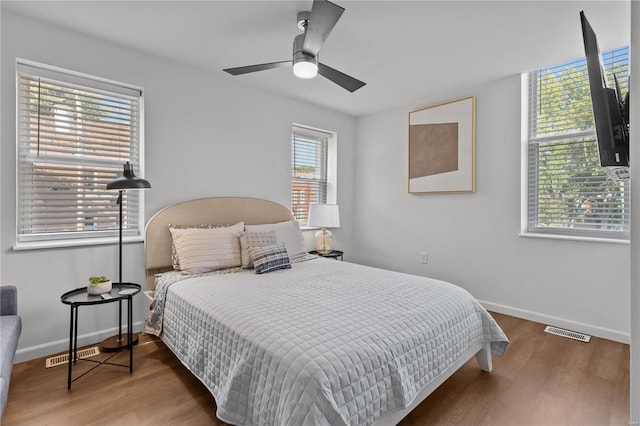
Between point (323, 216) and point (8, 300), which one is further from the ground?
point (323, 216)

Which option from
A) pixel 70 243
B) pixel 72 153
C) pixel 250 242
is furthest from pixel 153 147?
pixel 250 242

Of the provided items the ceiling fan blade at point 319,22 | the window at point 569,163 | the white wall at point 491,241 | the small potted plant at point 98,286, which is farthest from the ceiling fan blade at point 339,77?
the small potted plant at point 98,286

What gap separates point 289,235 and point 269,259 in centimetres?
58

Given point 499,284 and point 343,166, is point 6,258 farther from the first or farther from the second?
point 499,284

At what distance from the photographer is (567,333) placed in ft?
9.59

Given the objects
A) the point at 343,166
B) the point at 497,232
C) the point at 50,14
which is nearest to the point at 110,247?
the point at 50,14

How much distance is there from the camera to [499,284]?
3451 millimetres

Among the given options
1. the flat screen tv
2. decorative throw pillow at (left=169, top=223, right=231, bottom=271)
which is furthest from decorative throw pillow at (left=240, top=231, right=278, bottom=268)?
the flat screen tv

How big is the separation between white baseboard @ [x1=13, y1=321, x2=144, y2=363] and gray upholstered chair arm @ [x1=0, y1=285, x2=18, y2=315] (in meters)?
0.49

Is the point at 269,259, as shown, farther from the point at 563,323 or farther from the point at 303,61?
the point at 563,323

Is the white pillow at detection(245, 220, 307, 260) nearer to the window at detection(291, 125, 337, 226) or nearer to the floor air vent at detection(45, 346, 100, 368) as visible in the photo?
the window at detection(291, 125, 337, 226)

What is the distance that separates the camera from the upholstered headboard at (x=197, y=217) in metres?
2.85

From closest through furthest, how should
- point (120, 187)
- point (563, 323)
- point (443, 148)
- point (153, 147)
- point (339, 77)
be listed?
1. point (120, 187)
2. point (339, 77)
3. point (153, 147)
4. point (563, 323)
5. point (443, 148)

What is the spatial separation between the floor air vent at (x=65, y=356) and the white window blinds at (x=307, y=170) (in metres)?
2.42
